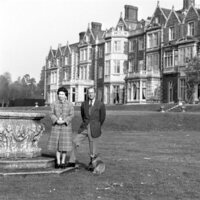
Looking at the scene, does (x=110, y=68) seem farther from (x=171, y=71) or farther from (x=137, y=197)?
(x=137, y=197)

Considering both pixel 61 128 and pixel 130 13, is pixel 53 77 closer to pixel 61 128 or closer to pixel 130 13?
pixel 130 13

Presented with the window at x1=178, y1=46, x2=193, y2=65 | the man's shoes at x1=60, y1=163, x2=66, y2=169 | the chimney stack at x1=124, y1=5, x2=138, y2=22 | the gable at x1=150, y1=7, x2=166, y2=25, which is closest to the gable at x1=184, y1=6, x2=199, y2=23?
the window at x1=178, y1=46, x2=193, y2=65

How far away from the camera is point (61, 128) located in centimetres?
961

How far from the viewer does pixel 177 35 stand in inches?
1865

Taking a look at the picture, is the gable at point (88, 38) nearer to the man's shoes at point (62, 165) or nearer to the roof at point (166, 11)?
the roof at point (166, 11)

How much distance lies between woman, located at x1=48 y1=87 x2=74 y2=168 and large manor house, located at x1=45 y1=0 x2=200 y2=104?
34.6 metres

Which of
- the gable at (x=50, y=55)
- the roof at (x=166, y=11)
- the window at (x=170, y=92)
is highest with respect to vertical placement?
the roof at (x=166, y=11)

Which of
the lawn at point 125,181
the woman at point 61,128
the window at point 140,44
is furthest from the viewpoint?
the window at point 140,44

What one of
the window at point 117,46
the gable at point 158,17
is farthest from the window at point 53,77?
the gable at point 158,17

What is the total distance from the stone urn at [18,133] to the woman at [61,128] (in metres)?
0.64

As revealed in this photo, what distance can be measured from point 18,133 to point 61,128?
1.17m

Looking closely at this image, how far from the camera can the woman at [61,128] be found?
376 inches

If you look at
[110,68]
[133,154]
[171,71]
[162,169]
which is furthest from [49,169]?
[110,68]

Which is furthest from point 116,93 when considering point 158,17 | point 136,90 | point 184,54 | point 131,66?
point 184,54
